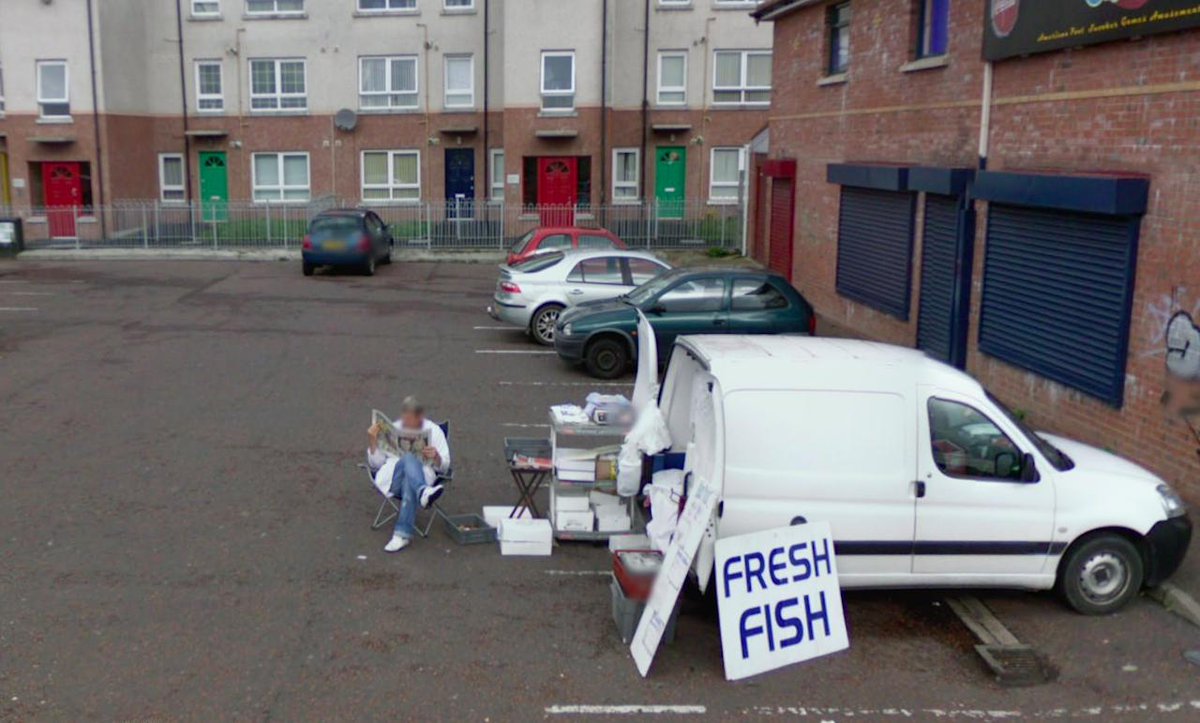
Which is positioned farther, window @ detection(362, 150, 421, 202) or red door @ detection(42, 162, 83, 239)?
window @ detection(362, 150, 421, 202)

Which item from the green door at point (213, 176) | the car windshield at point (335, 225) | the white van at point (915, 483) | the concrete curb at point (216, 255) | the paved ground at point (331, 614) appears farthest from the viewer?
the green door at point (213, 176)

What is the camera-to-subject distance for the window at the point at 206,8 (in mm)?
36000

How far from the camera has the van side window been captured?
25.0 ft

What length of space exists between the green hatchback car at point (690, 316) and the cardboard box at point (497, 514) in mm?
6177

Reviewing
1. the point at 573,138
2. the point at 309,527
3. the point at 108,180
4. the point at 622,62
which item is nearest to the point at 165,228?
the point at 108,180

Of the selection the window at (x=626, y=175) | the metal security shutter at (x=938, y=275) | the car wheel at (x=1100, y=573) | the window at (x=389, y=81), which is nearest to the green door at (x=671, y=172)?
the window at (x=626, y=175)

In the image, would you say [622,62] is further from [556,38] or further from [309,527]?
[309,527]

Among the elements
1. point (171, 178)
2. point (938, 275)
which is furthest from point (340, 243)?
point (938, 275)

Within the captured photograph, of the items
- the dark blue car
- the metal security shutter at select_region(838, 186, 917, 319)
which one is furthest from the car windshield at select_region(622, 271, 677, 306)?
the dark blue car

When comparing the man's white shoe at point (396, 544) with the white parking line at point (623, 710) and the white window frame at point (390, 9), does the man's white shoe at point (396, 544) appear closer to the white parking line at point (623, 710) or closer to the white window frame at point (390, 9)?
the white parking line at point (623, 710)

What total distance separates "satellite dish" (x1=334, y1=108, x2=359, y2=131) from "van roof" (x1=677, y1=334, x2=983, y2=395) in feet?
96.9

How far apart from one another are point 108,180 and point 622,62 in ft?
50.4

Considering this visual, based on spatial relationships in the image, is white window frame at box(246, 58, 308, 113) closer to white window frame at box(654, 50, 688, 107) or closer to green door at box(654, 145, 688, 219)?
white window frame at box(654, 50, 688, 107)

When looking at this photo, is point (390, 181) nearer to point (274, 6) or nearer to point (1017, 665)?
point (274, 6)
